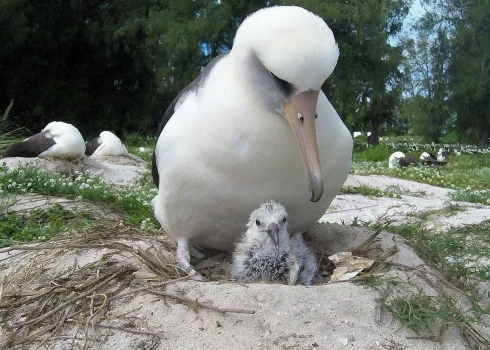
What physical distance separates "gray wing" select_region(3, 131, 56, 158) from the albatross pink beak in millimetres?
6846

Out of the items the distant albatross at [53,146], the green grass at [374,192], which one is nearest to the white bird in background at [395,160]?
the green grass at [374,192]

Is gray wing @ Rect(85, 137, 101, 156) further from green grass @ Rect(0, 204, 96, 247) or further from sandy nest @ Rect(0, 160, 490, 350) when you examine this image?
sandy nest @ Rect(0, 160, 490, 350)

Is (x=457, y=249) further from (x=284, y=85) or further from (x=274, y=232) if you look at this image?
(x=284, y=85)

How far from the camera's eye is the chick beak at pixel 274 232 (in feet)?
8.90

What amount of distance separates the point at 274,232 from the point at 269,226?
0.07 metres

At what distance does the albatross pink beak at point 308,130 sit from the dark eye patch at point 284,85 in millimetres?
36

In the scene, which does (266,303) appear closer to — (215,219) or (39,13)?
(215,219)

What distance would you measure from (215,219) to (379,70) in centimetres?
1907

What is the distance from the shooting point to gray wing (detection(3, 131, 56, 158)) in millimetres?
8602

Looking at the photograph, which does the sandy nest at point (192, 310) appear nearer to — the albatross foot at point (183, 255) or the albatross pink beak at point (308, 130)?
the albatross foot at point (183, 255)

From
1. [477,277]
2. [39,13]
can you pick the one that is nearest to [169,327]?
[477,277]

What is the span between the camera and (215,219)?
9.56ft

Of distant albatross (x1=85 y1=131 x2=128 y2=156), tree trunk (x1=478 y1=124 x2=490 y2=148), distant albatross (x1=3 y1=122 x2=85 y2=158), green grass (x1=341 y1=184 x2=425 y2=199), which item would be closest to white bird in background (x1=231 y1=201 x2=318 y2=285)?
green grass (x1=341 y1=184 x2=425 y2=199)

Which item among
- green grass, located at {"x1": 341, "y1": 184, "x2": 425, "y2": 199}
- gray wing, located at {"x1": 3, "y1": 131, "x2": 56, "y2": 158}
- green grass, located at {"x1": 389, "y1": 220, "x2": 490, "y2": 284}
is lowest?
gray wing, located at {"x1": 3, "y1": 131, "x2": 56, "y2": 158}
